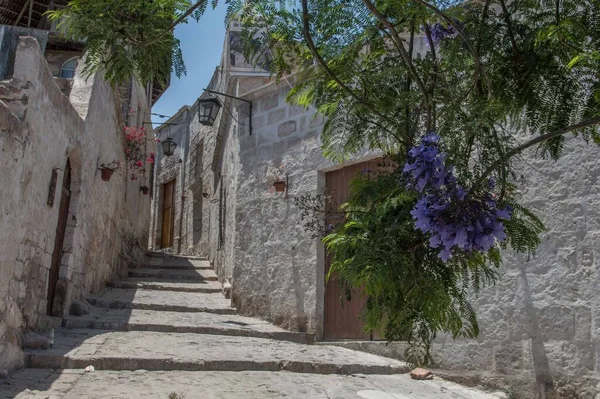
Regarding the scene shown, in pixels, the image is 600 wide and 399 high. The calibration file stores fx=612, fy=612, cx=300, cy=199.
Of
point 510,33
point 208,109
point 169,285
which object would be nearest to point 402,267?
point 510,33

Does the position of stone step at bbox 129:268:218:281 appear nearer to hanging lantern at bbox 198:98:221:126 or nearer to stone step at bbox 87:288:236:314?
stone step at bbox 87:288:236:314

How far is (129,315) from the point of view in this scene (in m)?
7.21

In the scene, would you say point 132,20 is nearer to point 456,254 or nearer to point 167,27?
point 167,27

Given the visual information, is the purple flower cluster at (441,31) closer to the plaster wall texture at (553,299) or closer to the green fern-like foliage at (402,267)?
the green fern-like foliage at (402,267)

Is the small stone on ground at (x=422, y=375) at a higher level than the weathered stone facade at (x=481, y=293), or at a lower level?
lower

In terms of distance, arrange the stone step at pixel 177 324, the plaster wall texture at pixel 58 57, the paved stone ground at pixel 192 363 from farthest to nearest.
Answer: the plaster wall texture at pixel 58 57, the stone step at pixel 177 324, the paved stone ground at pixel 192 363

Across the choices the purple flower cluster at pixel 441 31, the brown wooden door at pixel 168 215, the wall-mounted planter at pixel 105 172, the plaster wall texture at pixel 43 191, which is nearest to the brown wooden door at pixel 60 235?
the plaster wall texture at pixel 43 191

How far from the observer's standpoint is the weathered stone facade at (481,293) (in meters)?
4.99

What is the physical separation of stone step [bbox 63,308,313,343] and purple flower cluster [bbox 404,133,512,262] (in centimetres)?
524

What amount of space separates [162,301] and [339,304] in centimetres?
255

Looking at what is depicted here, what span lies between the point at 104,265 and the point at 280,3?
6.94 m

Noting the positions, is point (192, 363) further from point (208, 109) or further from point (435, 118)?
point (208, 109)

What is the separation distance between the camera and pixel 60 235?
21.6 feet

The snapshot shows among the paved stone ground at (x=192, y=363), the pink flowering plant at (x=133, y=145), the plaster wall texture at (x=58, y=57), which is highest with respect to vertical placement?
the plaster wall texture at (x=58, y=57)
